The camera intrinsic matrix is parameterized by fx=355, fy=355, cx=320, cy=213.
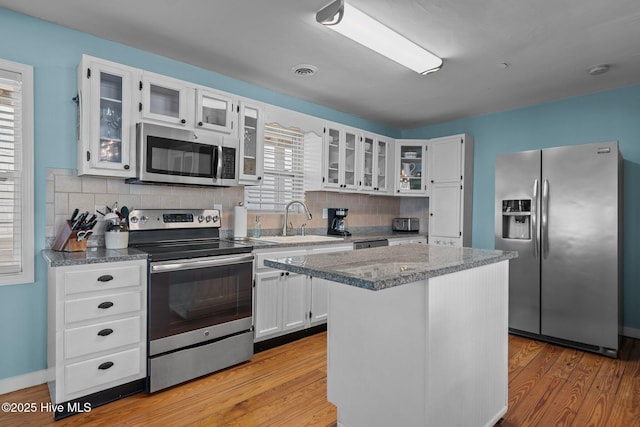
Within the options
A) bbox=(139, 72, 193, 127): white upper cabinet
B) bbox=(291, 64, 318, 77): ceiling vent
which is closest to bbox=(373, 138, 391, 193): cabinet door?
bbox=(291, 64, 318, 77): ceiling vent

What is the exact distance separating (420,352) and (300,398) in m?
1.16

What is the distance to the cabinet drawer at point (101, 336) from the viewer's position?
2.09m

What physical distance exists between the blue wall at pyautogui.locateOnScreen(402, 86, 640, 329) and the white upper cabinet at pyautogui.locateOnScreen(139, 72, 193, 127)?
11.8 feet

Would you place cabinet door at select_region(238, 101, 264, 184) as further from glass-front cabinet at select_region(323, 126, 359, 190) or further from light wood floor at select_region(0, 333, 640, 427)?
light wood floor at select_region(0, 333, 640, 427)

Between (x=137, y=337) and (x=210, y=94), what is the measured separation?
76.7 inches

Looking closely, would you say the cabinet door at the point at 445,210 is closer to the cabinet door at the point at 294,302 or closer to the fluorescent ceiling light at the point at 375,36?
the fluorescent ceiling light at the point at 375,36

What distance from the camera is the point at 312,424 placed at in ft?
6.74

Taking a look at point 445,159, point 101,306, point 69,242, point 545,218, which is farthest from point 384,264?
point 445,159

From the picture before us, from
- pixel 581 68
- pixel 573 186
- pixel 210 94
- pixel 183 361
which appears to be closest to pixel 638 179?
pixel 573 186

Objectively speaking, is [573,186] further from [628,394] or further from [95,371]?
[95,371]

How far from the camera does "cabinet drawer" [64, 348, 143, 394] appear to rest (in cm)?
209

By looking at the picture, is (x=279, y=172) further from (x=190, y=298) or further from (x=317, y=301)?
(x=190, y=298)

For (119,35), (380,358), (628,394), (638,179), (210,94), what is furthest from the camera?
(638,179)

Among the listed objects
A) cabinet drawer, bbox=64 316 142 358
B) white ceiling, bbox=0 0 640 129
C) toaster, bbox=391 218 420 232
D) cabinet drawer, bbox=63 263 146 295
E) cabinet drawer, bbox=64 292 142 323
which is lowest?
cabinet drawer, bbox=64 316 142 358
